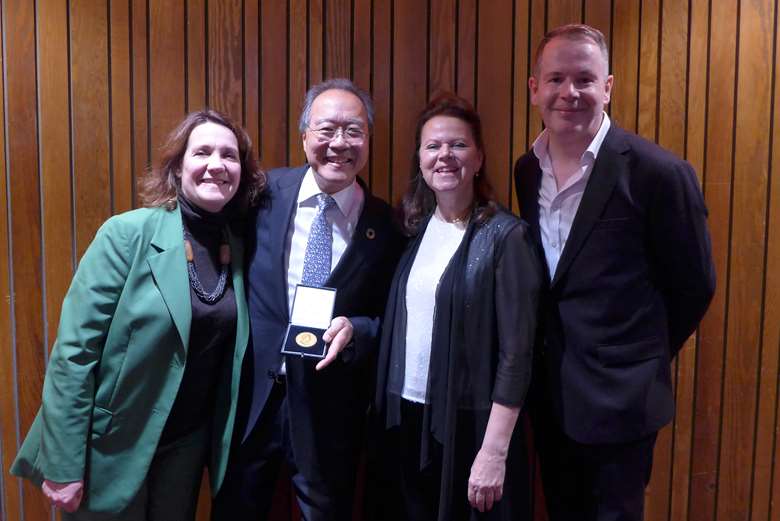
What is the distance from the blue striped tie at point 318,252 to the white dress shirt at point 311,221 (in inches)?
1.0

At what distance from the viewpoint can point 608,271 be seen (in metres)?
1.90

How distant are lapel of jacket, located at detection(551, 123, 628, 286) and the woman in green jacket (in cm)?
116

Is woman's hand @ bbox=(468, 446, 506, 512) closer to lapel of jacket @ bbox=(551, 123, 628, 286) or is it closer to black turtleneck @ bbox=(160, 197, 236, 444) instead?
lapel of jacket @ bbox=(551, 123, 628, 286)

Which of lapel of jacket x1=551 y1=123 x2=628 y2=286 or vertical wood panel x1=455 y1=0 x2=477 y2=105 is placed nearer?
lapel of jacket x1=551 y1=123 x2=628 y2=286

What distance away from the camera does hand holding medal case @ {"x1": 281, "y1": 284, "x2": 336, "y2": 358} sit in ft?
6.27

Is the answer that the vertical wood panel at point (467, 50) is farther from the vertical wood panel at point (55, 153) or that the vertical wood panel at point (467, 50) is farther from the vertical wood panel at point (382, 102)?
the vertical wood panel at point (55, 153)

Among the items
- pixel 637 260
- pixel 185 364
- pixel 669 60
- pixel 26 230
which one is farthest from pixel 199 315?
pixel 669 60

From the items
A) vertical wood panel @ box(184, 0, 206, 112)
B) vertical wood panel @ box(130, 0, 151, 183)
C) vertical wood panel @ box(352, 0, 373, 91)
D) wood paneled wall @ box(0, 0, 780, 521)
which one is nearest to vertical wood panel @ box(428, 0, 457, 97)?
wood paneled wall @ box(0, 0, 780, 521)

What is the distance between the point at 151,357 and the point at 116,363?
0.41ft

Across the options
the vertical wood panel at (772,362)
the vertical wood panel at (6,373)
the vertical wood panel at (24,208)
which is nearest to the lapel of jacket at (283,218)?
the vertical wood panel at (24,208)

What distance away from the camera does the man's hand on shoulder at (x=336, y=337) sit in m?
1.96

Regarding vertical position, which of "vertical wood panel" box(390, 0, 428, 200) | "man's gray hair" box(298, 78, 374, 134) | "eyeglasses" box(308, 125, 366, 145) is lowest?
"eyeglasses" box(308, 125, 366, 145)

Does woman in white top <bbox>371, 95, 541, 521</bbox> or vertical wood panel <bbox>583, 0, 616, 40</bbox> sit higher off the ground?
vertical wood panel <bbox>583, 0, 616, 40</bbox>

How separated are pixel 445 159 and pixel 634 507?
1.35m
